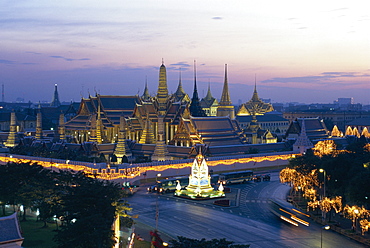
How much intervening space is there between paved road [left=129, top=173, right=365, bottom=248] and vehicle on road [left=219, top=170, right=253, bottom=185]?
7704 millimetres

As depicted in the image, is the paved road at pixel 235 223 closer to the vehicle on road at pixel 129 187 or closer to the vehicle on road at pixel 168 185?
the vehicle on road at pixel 129 187

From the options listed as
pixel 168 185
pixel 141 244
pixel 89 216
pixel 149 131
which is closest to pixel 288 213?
pixel 141 244

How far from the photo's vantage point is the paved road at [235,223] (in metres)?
43.3

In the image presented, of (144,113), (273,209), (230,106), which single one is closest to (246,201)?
(273,209)

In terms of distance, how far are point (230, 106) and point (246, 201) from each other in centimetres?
6509

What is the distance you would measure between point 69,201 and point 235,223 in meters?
14.7

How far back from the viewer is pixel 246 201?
58.8 m

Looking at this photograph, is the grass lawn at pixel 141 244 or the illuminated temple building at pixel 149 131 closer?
the grass lawn at pixel 141 244

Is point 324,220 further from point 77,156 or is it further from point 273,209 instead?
point 77,156

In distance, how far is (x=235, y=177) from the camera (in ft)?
236

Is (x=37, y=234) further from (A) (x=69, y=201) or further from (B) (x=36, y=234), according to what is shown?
(A) (x=69, y=201)

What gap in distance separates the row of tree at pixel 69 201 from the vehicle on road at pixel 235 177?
2222cm

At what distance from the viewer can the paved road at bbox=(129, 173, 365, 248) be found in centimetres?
4328

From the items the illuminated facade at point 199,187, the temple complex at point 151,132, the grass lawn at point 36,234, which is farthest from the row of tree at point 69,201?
the temple complex at point 151,132
